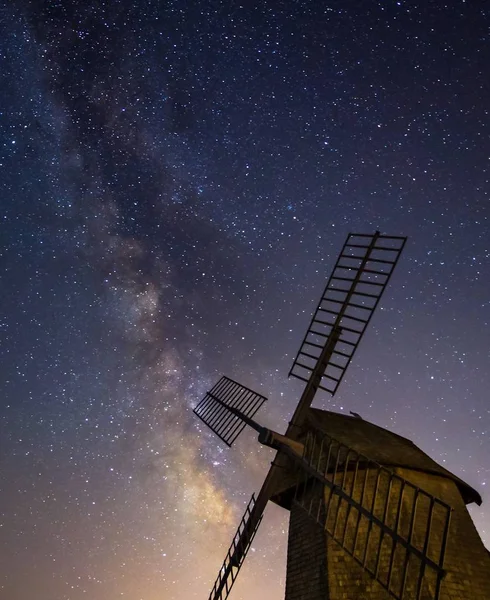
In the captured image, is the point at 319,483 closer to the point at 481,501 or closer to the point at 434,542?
the point at 434,542

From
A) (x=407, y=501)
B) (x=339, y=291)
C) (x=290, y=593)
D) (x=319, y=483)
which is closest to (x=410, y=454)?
(x=407, y=501)

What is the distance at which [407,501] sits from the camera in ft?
34.1

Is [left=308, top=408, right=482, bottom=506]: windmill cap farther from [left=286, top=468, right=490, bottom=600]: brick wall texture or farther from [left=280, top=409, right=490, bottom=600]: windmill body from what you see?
[left=286, top=468, right=490, bottom=600]: brick wall texture

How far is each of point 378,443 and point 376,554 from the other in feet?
10.7

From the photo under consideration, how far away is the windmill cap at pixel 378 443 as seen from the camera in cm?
1133

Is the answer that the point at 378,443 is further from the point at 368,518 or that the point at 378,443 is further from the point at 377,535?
the point at 368,518

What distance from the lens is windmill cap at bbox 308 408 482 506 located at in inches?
446

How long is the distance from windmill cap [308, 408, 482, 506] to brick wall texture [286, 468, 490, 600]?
0.40 metres

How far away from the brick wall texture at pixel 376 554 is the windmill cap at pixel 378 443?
0.40 m

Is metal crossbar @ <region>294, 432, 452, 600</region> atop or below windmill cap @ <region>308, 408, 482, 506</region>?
below

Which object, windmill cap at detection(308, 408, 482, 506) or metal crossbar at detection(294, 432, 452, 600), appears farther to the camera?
windmill cap at detection(308, 408, 482, 506)

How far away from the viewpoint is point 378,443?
41.0 ft

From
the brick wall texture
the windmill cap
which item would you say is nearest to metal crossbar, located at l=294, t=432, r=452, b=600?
the brick wall texture

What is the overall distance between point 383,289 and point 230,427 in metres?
6.24
